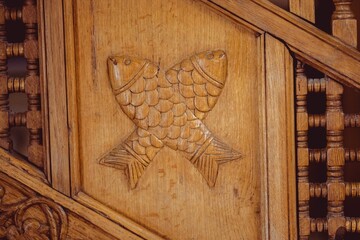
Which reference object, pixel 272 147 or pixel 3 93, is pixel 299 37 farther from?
pixel 3 93

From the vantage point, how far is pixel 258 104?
1220 mm

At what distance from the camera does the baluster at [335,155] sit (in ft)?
3.97

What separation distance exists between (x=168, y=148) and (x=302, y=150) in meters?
0.25

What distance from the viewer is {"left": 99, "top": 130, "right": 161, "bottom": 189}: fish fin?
123cm

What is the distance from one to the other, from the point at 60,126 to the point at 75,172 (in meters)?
0.09

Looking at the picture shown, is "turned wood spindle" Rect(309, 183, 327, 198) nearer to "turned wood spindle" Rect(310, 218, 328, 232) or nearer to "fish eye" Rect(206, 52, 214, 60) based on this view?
"turned wood spindle" Rect(310, 218, 328, 232)

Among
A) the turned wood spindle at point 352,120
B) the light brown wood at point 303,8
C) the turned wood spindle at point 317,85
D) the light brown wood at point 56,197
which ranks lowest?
the light brown wood at point 56,197

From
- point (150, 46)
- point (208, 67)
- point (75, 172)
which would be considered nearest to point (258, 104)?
point (208, 67)

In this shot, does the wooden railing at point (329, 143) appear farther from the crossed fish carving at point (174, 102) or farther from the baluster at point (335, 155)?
the crossed fish carving at point (174, 102)

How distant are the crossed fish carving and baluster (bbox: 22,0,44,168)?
15 cm

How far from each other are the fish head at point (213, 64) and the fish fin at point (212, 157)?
0.38 feet

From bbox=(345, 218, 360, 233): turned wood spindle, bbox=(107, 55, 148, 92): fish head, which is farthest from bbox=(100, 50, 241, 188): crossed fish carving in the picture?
bbox=(345, 218, 360, 233): turned wood spindle

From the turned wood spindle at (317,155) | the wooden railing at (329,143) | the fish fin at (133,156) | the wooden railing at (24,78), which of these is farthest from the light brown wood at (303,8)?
the wooden railing at (24,78)

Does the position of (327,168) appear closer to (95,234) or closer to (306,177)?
(306,177)
